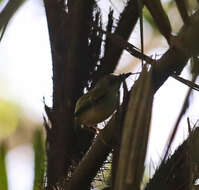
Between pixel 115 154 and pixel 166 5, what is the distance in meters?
0.49

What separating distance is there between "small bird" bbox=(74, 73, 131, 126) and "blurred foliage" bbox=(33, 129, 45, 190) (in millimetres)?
116

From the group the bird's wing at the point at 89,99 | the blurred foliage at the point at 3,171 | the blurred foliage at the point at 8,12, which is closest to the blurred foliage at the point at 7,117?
the blurred foliage at the point at 3,171

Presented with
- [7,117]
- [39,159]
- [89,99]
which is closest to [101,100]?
[89,99]

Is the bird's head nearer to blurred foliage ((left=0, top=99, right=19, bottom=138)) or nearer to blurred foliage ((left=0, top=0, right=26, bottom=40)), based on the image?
blurred foliage ((left=0, top=0, right=26, bottom=40))

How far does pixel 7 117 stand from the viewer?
2.25 meters

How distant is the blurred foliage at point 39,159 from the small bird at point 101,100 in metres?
0.12

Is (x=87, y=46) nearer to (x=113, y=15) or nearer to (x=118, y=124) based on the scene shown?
(x=113, y=15)

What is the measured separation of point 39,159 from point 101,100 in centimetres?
Answer: 22

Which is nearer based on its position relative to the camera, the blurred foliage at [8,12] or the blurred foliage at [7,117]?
the blurred foliage at [8,12]

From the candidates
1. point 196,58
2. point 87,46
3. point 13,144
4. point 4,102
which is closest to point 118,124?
point 196,58

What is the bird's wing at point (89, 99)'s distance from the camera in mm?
724

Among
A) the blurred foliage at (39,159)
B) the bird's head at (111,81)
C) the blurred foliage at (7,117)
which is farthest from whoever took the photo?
the blurred foliage at (7,117)

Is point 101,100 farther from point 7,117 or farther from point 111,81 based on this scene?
point 7,117

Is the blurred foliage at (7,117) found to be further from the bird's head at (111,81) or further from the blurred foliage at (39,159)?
Answer: the bird's head at (111,81)
